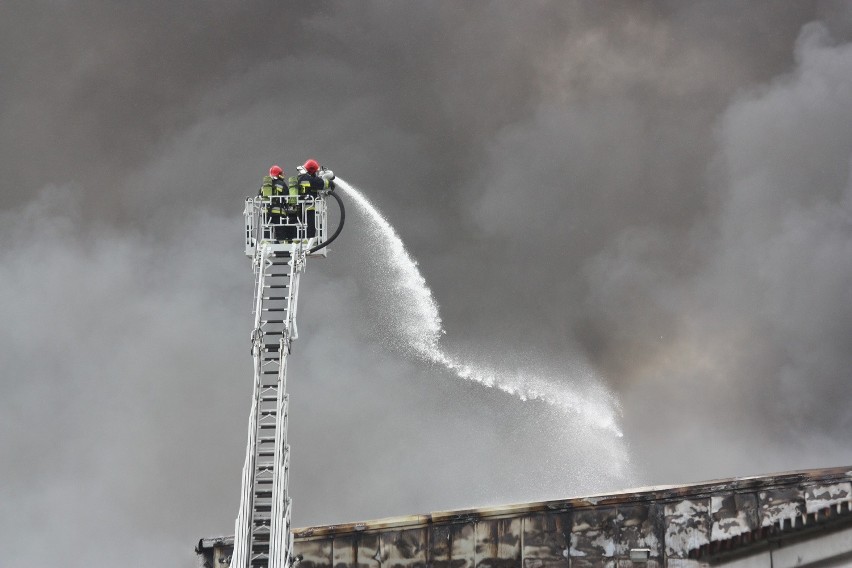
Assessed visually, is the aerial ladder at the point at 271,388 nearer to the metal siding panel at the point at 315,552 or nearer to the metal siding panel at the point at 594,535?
the metal siding panel at the point at 315,552

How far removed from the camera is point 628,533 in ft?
51.4

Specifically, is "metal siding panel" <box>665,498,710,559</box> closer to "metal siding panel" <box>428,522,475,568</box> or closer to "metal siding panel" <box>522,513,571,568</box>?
"metal siding panel" <box>522,513,571,568</box>

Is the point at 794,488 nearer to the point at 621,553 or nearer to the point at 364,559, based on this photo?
the point at 621,553

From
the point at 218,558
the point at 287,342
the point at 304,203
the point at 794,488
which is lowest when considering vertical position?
the point at 218,558

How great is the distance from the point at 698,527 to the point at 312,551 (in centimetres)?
629

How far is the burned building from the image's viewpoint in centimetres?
1541

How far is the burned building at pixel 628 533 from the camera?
50.5ft

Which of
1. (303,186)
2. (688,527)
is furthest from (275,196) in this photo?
(688,527)

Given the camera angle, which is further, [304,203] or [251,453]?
[304,203]

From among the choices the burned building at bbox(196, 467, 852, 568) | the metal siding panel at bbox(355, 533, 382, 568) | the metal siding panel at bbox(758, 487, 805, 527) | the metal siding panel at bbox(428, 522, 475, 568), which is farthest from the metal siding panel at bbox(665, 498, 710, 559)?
the metal siding panel at bbox(355, 533, 382, 568)

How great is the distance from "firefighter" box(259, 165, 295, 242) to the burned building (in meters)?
5.07

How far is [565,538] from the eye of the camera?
1576 centimetres

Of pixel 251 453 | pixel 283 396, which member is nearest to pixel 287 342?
pixel 283 396

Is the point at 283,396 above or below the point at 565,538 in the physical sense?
above
